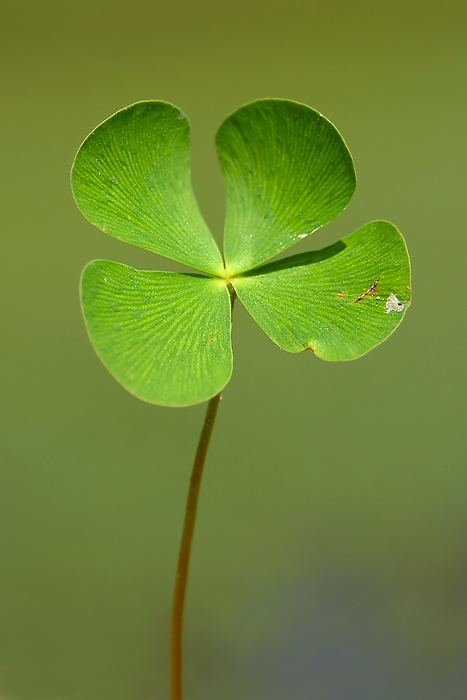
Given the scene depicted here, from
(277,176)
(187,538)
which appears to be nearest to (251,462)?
(187,538)

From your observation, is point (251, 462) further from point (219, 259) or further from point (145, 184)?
point (145, 184)

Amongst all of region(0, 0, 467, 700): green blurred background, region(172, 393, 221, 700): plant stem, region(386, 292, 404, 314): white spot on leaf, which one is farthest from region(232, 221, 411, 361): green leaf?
region(0, 0, 467, 700): green blurred background

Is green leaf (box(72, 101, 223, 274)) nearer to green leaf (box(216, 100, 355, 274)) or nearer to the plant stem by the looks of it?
green leaf (box(216, 100, 355, 274))

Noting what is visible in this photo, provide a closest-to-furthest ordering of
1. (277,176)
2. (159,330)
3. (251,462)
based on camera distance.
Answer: (159,330), (277,176), (251,462)

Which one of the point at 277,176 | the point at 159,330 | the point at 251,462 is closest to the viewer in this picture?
the point at 159,330

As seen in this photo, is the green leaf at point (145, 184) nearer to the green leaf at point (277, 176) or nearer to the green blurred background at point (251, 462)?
the green leaf at point (277, 176)

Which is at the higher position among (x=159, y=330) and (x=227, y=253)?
(x=227, y=253)
